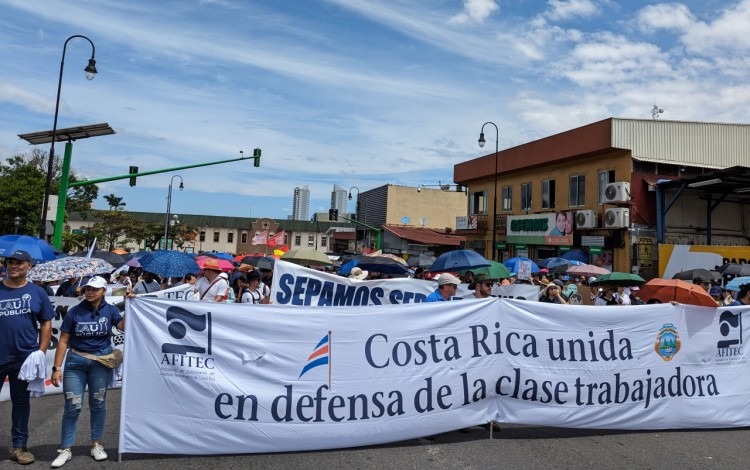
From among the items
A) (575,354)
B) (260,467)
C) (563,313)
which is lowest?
(260,467)

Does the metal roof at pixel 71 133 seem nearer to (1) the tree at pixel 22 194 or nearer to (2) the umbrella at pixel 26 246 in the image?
(2) the umbrella at pixel 26 246

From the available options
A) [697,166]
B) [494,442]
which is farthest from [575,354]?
[697,166]

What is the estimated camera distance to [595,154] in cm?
2666

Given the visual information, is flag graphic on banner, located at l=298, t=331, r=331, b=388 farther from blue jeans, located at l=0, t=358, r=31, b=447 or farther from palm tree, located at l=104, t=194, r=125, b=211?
palm tree, located at l=104, t=194, r=125, b=211

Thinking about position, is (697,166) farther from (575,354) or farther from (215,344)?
(215,344)

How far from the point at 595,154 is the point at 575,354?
75.6ft

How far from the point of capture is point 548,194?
99.5ft

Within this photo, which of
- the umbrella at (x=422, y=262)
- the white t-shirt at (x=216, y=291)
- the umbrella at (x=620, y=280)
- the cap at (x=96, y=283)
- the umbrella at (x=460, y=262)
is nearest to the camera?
the cap at (x=96, y=283)

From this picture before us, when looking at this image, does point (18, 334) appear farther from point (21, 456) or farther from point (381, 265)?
point (381, 265)

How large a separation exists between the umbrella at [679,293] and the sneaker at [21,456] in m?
7.04

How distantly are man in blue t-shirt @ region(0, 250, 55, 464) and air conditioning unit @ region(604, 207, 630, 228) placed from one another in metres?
23.6

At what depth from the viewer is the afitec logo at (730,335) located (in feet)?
21.2

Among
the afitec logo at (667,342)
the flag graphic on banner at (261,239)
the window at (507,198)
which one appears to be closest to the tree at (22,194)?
the flag graphic on banner at (261,239)

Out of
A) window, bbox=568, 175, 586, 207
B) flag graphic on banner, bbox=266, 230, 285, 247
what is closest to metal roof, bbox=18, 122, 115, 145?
flag graphic on banner, bbox=266, 230, 285, 247
